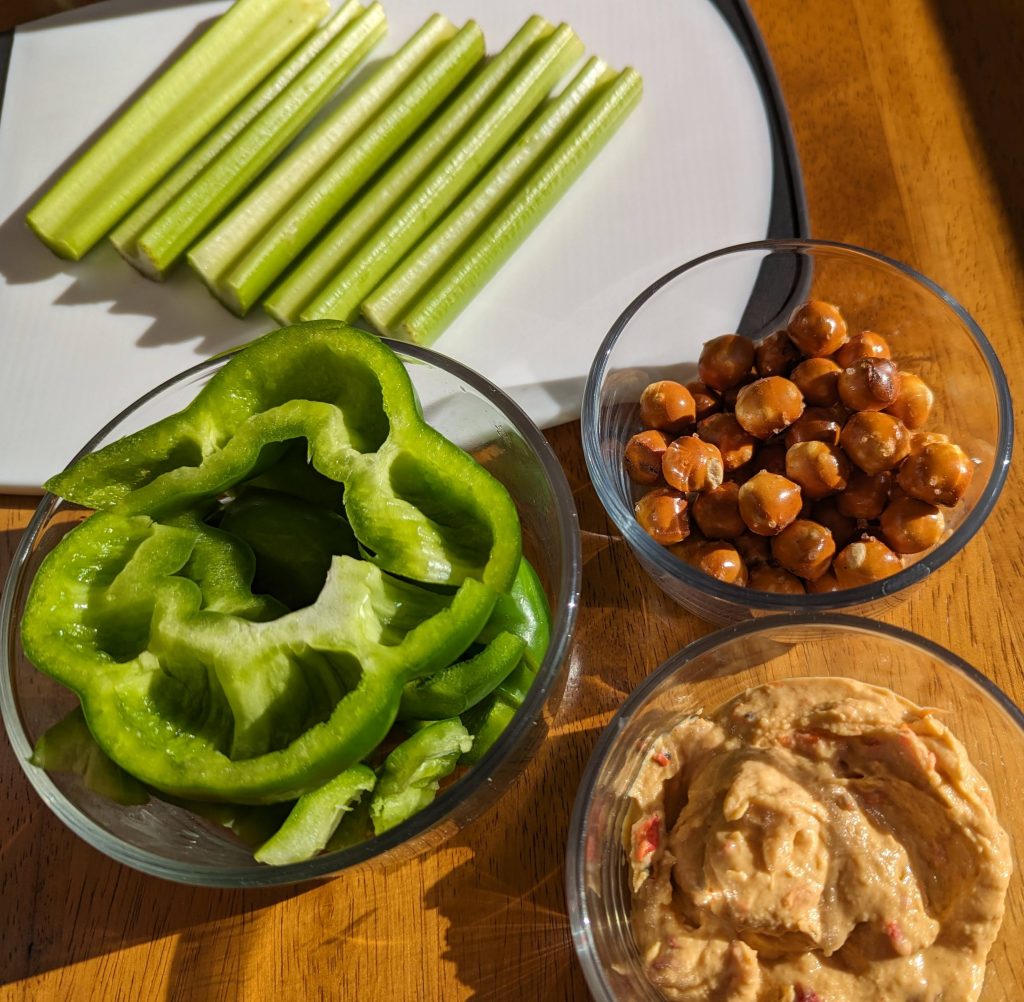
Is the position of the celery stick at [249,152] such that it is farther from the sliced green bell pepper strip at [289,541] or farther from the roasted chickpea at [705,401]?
the roasted chickpea at [705,401]

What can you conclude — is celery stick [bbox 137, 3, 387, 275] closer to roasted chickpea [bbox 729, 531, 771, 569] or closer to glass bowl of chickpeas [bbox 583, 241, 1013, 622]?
glass bowl of chickpeas [bbox 583, 241, 1013, 622]

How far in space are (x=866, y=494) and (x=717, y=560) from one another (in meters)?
0.21

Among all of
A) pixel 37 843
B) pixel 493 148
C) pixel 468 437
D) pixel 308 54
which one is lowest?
pixel 37 843

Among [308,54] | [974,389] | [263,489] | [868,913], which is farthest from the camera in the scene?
[308,54]

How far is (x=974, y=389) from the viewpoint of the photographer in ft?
4.24

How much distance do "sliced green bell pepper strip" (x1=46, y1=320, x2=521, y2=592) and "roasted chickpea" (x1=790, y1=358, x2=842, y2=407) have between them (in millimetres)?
496

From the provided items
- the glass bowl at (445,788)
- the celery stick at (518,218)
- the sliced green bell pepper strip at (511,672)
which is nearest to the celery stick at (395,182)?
the celery stick at (518,218)

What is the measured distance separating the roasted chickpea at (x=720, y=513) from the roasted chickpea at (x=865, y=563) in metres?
0.13

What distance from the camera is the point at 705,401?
132 centimetres

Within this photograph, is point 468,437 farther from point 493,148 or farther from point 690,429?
point 493,148

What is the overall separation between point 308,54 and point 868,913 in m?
1.55

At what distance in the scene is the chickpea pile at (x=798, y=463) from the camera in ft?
3.84

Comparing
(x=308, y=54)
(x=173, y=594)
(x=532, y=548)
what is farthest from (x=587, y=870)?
(x=308, y=54)

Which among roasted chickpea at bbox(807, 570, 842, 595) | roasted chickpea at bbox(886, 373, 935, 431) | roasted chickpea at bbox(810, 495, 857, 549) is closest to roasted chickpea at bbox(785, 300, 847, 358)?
roasted chickpea at bbox(886, 373, 935, 431)
